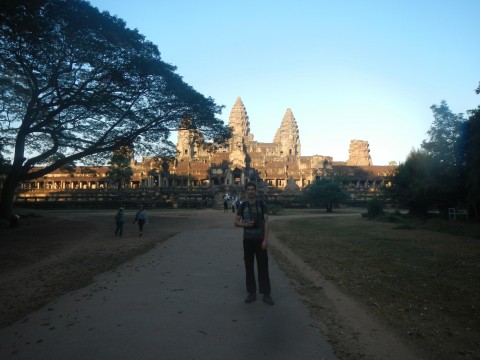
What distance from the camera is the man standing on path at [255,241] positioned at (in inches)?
227

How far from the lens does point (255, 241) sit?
5906 mm

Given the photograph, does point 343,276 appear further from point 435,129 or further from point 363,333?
point 435,129

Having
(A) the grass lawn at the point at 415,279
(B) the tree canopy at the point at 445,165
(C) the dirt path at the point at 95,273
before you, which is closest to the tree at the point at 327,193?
(B) the tree canopy at the point at 445,165

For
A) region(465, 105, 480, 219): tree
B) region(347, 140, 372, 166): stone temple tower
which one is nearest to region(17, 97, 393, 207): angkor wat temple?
region(347, 140, 372, 166): stone temple tower

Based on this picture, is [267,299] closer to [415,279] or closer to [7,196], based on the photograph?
[415,279]

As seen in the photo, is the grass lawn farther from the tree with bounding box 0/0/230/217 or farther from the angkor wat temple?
the angkor wat temple

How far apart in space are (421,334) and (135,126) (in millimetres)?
21505

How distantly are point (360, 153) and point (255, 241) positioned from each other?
93.0 m

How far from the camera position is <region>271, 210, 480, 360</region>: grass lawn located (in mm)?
4617

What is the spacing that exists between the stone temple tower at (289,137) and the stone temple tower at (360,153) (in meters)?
15.0

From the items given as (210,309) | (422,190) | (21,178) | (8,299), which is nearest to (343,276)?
(210,309)

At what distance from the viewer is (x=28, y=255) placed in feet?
37.5

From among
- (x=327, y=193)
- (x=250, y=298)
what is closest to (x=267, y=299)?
(x=250, y=298)

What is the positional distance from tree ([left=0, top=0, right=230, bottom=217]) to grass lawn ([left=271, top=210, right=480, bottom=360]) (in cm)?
1193
